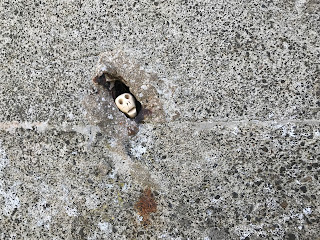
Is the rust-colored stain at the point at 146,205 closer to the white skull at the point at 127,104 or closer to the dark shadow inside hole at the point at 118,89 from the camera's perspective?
the white skull at the point at 127,104

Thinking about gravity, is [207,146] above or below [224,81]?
below

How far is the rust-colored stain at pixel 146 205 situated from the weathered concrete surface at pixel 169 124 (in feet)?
0.08

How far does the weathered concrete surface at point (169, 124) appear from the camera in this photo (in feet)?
4.61

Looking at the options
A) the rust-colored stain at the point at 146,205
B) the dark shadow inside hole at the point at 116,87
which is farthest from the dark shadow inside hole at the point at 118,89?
the rust-colored stain at the point at 146,205

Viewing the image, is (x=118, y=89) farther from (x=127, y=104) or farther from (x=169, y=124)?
(x=169, y=124)

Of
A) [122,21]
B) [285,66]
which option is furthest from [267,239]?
[122,21]

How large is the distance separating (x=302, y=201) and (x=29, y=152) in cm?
145

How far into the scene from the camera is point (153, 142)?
1.55 metres

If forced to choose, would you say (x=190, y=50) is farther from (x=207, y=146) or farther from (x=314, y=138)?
(x=314, y=138)

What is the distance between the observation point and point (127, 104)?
1.52 meters

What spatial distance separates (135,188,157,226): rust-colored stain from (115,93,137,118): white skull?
0.41 metres

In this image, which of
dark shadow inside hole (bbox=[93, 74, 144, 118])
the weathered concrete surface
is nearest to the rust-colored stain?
the weathered concrete surface

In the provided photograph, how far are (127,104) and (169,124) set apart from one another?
0.79 feet

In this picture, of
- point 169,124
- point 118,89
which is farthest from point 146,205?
point 118,89
